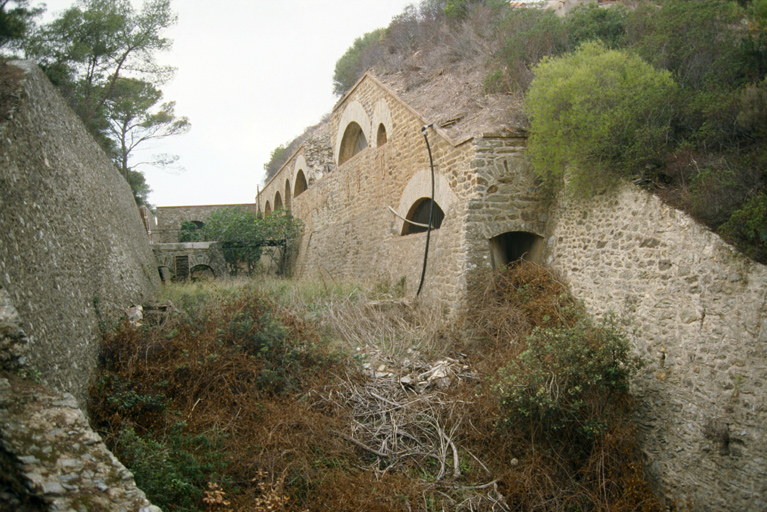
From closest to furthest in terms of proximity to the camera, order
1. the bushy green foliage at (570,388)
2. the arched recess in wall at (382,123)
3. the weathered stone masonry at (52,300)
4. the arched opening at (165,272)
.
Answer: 1. the weathered stone masonry at (52,300)
2. the bushy green foliage at (570,388)
3. the arched recess in wall at (382,123)
4. the arched opening at (165,272)

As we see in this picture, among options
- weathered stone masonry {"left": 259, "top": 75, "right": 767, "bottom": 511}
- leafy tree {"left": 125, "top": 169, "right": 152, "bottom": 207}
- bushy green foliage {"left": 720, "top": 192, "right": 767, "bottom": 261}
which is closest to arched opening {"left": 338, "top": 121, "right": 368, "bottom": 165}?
weathered stone masonry {"left": 259, "top": 75, "right": 767, "bottom": 511}

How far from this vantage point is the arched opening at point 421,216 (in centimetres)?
884

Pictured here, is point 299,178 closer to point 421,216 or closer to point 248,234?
point 248,234

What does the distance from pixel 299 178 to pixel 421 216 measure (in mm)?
10097

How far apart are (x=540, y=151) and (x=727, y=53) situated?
248 centimetres

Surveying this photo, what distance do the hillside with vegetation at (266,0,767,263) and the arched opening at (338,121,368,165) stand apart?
13.8ft

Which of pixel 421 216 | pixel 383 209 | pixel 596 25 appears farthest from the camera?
pixel 383 209

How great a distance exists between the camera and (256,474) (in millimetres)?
4461

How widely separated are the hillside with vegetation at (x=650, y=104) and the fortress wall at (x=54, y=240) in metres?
5.53

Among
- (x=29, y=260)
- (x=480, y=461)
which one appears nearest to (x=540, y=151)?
(x=480, y=461)

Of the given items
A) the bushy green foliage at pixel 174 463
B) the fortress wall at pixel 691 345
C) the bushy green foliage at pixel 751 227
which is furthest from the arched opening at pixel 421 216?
the bushy green foliage at pixel 174 463

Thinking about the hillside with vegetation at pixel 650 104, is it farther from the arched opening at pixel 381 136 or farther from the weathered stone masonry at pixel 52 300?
the weathered stone masonry at pixel 52 300

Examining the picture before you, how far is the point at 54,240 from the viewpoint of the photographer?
4.99 m

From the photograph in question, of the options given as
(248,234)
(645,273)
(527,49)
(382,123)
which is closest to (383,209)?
(382,123)
